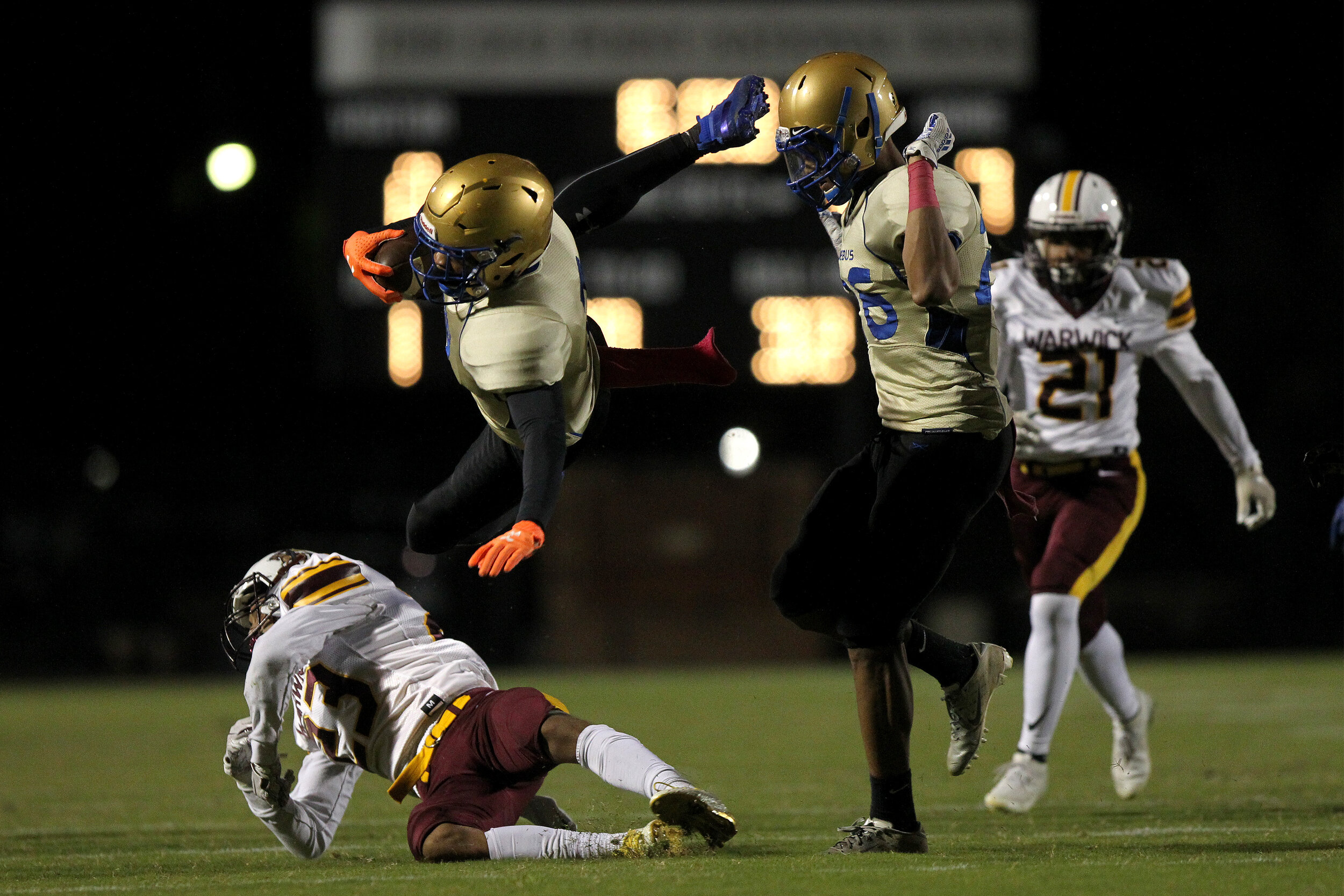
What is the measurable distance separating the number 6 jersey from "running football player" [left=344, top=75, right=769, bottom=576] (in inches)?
52.9

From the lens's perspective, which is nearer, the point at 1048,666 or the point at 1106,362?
the point at 1048,666

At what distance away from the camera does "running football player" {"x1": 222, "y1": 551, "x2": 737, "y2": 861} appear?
3.83m

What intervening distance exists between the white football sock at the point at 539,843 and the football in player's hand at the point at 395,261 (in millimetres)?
1375

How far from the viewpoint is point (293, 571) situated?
13.7 feet

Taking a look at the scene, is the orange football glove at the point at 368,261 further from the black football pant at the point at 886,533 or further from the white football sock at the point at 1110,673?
the white football sock at the point at 1110,673

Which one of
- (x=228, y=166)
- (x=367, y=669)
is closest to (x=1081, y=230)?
(x=367, y=669)

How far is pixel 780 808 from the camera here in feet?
18.3

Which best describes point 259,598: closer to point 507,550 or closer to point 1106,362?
point 507,550

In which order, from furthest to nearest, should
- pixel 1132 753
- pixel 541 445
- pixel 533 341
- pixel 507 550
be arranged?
pixel 1132 753
pixel 533 341
pixel 541 445
pixel 507 550

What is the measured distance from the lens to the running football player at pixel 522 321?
12.8 feet

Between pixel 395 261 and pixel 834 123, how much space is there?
117 cm

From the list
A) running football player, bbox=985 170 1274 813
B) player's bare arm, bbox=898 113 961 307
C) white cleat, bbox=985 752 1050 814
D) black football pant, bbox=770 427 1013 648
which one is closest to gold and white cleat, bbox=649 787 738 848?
black football pant, bbox=770 427 1013 648

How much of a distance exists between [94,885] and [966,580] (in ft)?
42.6

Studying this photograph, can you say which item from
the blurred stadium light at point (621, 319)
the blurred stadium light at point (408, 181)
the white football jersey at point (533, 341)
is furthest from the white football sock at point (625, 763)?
the blurred stadium light at point (408, 181)
